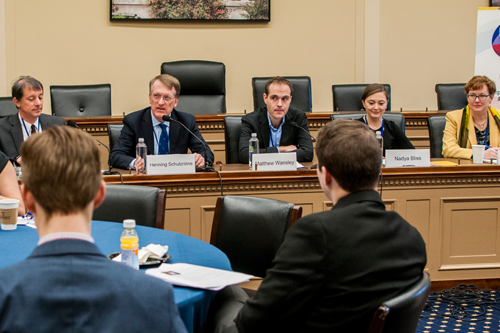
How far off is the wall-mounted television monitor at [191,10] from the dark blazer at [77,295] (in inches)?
211

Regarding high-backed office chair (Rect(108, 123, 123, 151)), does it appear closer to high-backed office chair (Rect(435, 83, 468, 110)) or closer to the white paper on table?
the white paper on table

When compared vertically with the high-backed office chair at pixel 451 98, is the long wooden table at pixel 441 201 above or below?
below

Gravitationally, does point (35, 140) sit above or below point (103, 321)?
above

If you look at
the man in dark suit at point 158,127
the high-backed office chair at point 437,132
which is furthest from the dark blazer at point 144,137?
the high-backed office chair at point 437,132

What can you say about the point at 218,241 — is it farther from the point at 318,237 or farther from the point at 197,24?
the point at 197,24

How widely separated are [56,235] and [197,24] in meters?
5.42

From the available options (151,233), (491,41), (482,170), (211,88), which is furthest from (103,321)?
(491,41)

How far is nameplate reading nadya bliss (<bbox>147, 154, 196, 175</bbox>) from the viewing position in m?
2.66

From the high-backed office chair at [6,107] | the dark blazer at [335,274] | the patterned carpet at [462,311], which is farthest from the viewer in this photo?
the high-backed office chair at [6,107]

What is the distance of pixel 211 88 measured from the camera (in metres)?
5.02

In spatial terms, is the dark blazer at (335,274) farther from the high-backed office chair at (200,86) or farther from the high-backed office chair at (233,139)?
the high-backed office chair at (200,86)

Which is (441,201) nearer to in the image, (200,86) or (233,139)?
(233,139)

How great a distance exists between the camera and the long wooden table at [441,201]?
8.86 ft

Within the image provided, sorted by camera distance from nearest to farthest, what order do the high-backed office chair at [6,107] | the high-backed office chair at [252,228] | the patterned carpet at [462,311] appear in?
1. the high-backed office chair at [252,228]
2. the patterned carpet at [462,311]
3. the high-backed office chair at [6,107]
